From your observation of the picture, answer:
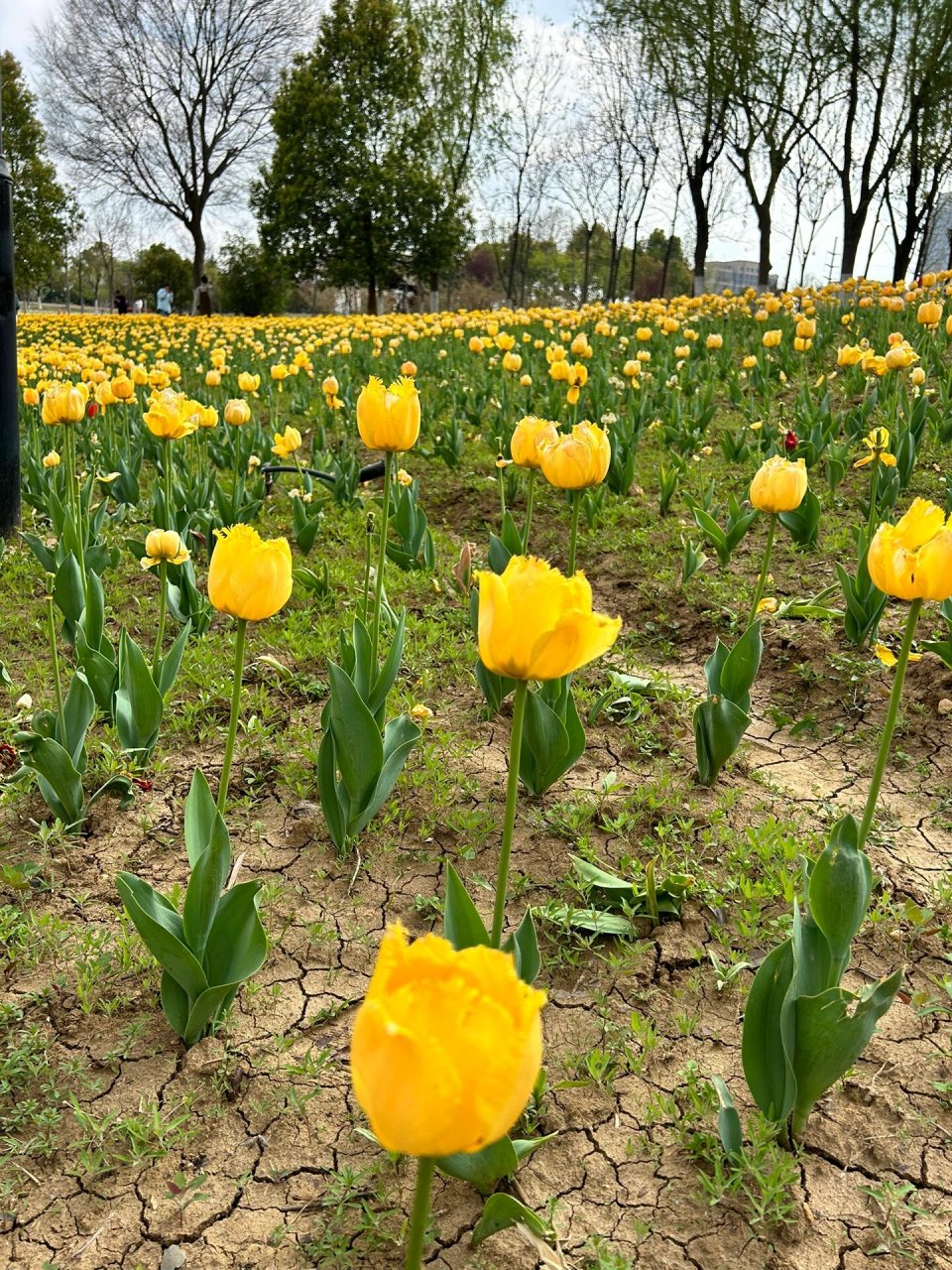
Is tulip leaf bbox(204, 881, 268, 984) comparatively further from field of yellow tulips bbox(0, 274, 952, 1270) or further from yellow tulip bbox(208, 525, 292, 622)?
yellow tulip bbox(208, 525, 292, 622)

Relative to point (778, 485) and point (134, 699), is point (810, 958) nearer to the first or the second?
point (778, 485)

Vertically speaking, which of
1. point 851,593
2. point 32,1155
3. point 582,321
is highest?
point 582,321

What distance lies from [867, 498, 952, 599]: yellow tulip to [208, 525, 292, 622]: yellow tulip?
910mm

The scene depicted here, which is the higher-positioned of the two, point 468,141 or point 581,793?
point 468,141

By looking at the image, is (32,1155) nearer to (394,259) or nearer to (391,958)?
(391,958)

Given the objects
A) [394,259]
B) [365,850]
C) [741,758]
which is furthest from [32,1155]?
[394,259]

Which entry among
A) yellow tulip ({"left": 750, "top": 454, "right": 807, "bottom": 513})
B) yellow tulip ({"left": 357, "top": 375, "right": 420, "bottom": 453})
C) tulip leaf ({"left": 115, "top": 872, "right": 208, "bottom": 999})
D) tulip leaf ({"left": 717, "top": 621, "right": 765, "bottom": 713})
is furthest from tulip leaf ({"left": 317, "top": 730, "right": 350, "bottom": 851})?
yellow tulip ({"left": 750, "top": 454, "right": 807, "bottom": 513})

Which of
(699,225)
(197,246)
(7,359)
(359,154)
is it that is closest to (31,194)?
(197,246)

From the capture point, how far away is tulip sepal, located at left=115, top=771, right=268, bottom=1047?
4.99ft

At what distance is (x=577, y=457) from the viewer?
2182mm

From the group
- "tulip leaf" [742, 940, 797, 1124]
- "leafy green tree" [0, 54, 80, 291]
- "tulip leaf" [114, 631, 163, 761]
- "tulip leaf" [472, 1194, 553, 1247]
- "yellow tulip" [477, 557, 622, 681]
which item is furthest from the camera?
"leafy green tree" [0, 54, 80, 291]

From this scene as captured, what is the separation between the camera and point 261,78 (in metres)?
31.9

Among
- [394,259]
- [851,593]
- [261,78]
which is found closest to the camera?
[851,593]

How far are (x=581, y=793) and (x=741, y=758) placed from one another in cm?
52
